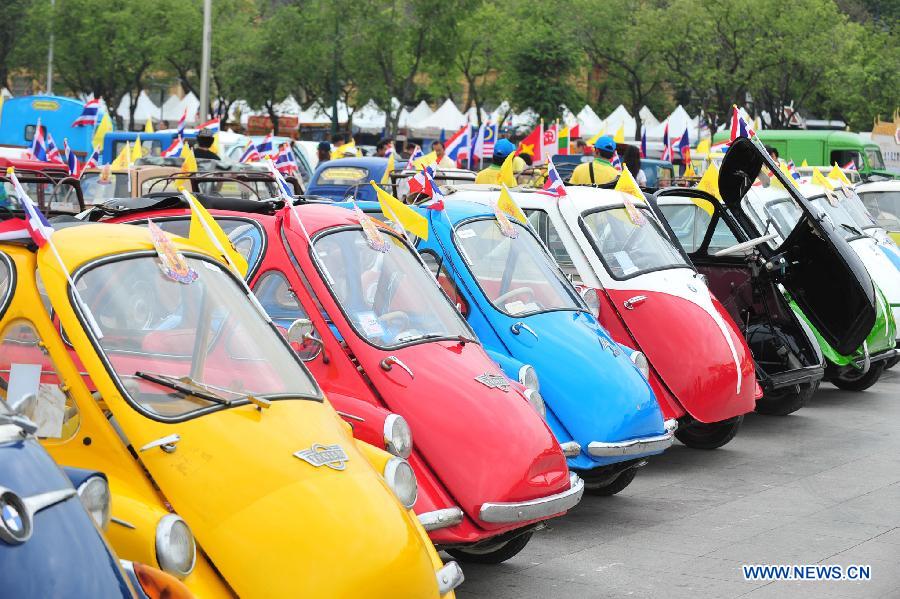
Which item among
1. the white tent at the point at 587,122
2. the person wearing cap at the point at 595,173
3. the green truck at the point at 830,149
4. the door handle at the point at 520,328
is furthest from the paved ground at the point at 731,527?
the white tent at the point at 587,122

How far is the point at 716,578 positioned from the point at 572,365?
1.72 meters

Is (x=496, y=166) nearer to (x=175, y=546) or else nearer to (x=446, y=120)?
(x=175, y=546)

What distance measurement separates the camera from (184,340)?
5.47 m

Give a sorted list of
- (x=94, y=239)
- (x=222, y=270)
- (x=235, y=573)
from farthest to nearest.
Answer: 1. (x=222, y=270)
2. (x=94, y=239)
3. (x=235, y=573)

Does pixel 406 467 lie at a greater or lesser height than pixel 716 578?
greater

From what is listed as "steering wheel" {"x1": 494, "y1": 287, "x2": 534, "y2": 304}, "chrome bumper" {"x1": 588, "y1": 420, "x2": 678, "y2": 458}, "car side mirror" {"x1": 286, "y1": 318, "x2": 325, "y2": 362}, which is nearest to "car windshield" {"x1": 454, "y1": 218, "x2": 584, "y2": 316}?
"steering wheel" {"x1": 494, "y1": 287, "x2": 534, "y2": 304}

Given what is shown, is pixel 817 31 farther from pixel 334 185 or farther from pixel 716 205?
pixel 716 205

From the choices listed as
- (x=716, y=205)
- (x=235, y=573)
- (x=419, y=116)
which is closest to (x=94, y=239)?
(x=235, y=573)

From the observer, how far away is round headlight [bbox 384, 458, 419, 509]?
566 centimetres

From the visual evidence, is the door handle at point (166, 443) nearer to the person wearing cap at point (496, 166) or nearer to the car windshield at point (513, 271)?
the car windshield at point (513, 271)

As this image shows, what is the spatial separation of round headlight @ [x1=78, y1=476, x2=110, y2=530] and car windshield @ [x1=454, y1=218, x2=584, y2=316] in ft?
14.7

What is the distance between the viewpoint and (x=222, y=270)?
19.1ft

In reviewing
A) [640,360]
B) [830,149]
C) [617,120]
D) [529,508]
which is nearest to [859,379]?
[640,360]

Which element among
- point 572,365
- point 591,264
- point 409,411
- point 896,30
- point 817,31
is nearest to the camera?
point 409,411
